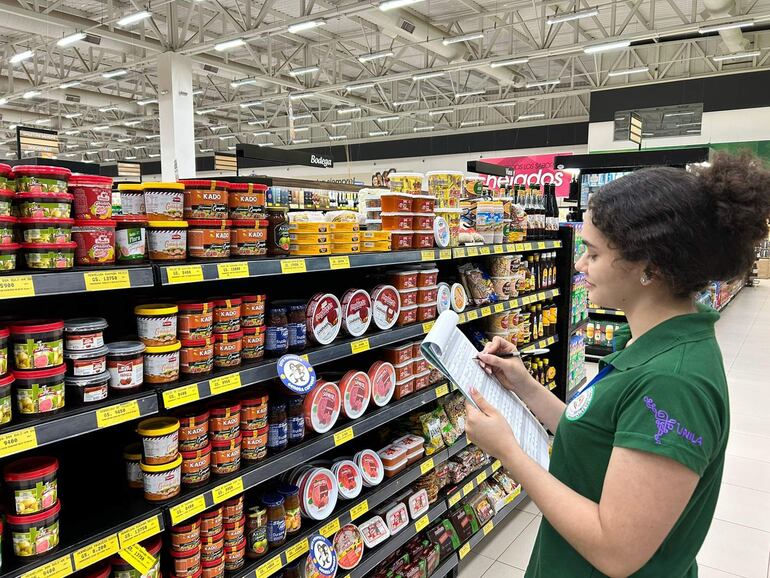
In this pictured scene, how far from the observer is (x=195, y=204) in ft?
5.44

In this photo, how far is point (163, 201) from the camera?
159 cm

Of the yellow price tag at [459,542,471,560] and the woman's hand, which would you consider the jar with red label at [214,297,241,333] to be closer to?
the woman's hand

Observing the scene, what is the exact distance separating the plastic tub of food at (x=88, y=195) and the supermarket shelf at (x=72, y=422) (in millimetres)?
472

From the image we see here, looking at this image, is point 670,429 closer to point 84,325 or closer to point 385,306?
point 84,325

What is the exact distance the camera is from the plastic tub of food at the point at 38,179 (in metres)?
1.28

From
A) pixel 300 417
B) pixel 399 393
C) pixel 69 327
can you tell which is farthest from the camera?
pixel 399 393

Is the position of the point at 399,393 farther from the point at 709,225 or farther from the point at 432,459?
the point at 709,225

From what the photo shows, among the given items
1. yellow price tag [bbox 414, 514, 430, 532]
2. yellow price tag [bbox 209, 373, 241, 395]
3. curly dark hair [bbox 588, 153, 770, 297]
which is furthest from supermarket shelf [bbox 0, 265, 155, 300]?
yellow price tag [bbox 414, 514, 430, 532]

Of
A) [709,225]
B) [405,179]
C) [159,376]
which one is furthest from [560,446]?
[405,179]

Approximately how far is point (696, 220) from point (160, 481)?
1.47 metres

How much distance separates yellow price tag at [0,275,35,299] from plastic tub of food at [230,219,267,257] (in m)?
0.65

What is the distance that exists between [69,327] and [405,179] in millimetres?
1905

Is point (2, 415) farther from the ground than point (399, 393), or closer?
farther from the ground

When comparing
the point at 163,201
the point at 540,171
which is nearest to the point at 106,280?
the point at 163,201
